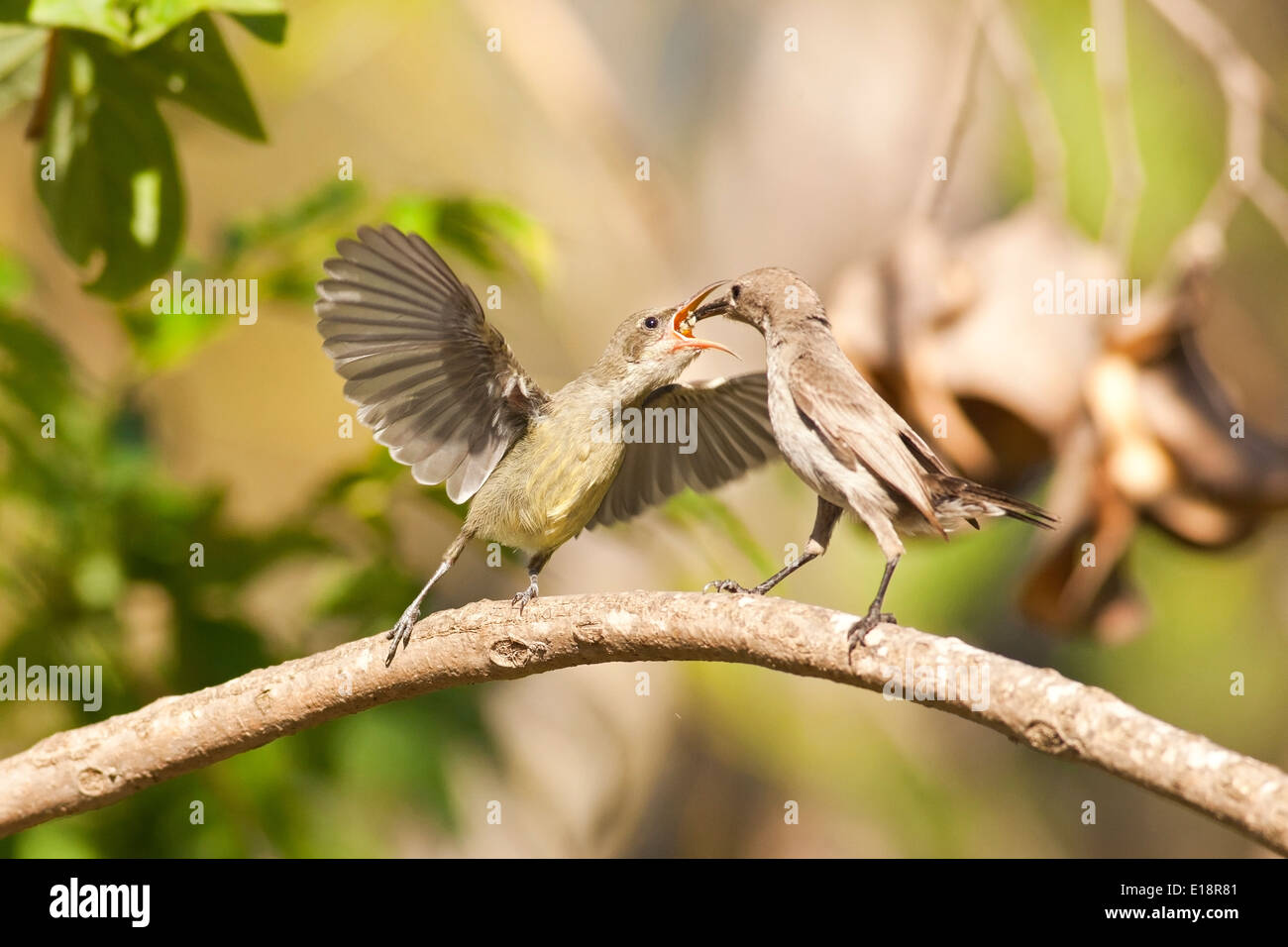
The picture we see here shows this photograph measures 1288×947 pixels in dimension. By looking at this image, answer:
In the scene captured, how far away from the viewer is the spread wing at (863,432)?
2.37 metres

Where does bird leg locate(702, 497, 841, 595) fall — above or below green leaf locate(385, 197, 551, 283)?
below

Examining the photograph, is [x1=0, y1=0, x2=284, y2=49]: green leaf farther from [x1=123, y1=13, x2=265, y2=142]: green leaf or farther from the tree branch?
the tree branch

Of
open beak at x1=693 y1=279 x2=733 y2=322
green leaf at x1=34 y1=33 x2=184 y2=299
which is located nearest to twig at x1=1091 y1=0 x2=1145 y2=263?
open beak at x1=693 y1=279 x2=733 y2=322

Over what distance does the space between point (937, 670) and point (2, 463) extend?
10.4 feet

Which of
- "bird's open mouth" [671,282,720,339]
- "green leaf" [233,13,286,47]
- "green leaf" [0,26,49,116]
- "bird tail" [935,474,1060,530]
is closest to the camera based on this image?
"bird tail" [935,474,1060,530]

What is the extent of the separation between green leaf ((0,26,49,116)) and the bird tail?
2.15 m

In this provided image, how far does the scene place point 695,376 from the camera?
554 cm

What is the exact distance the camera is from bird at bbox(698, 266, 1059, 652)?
2381 millimetres

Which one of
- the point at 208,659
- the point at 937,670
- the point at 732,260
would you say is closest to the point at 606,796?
the point at 732,260

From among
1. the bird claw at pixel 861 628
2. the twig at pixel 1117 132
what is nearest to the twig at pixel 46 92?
the bird claw at pixel 861 628

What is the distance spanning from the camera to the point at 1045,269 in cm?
334

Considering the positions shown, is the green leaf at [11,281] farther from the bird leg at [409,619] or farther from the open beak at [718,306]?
the open beak at [718,306]

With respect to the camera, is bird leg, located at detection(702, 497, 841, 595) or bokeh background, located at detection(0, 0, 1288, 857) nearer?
bird leg, located at detection(702, 497, 841, 595)

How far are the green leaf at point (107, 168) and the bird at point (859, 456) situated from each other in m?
Answer: 1.45
